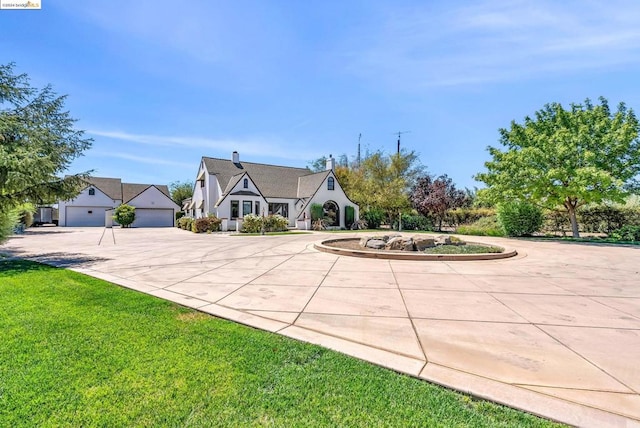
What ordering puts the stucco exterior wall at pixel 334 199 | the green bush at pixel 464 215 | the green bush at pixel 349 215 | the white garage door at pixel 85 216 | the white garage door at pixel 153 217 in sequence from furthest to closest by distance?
the white garage door at pixel 153 217 < the white garage door at pixel 85 216 < the green bush at pixel 349 215 < the stucco exterior wall at pixel 334 199 < the green bush at pixel 464 215

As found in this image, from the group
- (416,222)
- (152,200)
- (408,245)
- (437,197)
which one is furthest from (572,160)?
(152,200)

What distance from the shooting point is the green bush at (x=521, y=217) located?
18812mm

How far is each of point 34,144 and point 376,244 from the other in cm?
1223

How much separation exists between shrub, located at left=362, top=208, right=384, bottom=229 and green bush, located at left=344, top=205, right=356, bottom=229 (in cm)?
175

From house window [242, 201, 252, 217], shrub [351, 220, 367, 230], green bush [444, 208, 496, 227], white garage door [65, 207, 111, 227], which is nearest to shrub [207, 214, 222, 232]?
house window [242, 201, 252, 217]

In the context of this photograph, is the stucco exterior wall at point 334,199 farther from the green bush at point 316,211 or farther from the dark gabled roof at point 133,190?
the dark gabled roof at point 133,190

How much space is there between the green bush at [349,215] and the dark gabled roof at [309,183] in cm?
370

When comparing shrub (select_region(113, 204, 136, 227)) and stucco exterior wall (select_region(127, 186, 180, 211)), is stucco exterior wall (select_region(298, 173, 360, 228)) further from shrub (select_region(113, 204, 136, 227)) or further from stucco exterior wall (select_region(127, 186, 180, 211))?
stucco exterior wall (select_region(127, 186, 180, 211))

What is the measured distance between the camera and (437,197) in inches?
990

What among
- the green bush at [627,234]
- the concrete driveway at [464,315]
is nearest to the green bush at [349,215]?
the green bush at [627,234]

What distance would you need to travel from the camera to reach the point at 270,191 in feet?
96.8

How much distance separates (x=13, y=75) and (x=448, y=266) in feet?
51.6

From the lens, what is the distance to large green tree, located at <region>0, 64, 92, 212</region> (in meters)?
8.16

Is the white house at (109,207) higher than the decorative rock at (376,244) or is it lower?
higher
